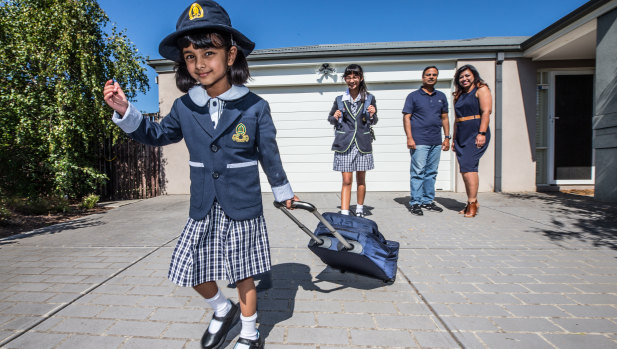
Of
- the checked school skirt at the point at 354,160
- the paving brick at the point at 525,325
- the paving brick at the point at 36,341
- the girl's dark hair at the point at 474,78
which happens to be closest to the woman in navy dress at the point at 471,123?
the girl's dark hair at the point at 474,78

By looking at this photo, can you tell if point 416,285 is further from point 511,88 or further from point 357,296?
point 511,88

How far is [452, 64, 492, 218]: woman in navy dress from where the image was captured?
15.3ft

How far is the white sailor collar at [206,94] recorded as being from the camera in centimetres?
173

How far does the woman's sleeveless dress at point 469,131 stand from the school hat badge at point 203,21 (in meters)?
4.00

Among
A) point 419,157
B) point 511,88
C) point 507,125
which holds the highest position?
point 511,88

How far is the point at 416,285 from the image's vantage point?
2514 mm

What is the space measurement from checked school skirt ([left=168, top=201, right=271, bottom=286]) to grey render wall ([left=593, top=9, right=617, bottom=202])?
6785mm

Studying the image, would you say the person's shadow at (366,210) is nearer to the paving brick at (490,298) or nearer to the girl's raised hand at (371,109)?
the girl's raised hand at (371,109)

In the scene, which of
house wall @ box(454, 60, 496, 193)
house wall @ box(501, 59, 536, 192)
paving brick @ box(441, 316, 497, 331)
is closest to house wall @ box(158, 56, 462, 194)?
house wall @ box(454, 60, 496, 193)

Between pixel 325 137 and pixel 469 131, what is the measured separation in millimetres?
3584

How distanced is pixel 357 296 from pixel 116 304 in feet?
5.62

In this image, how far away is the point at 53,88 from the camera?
642 cm

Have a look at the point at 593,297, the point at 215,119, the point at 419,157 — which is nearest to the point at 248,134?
the point at 215,119

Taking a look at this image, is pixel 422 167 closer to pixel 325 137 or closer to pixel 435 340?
pixel 325 137
